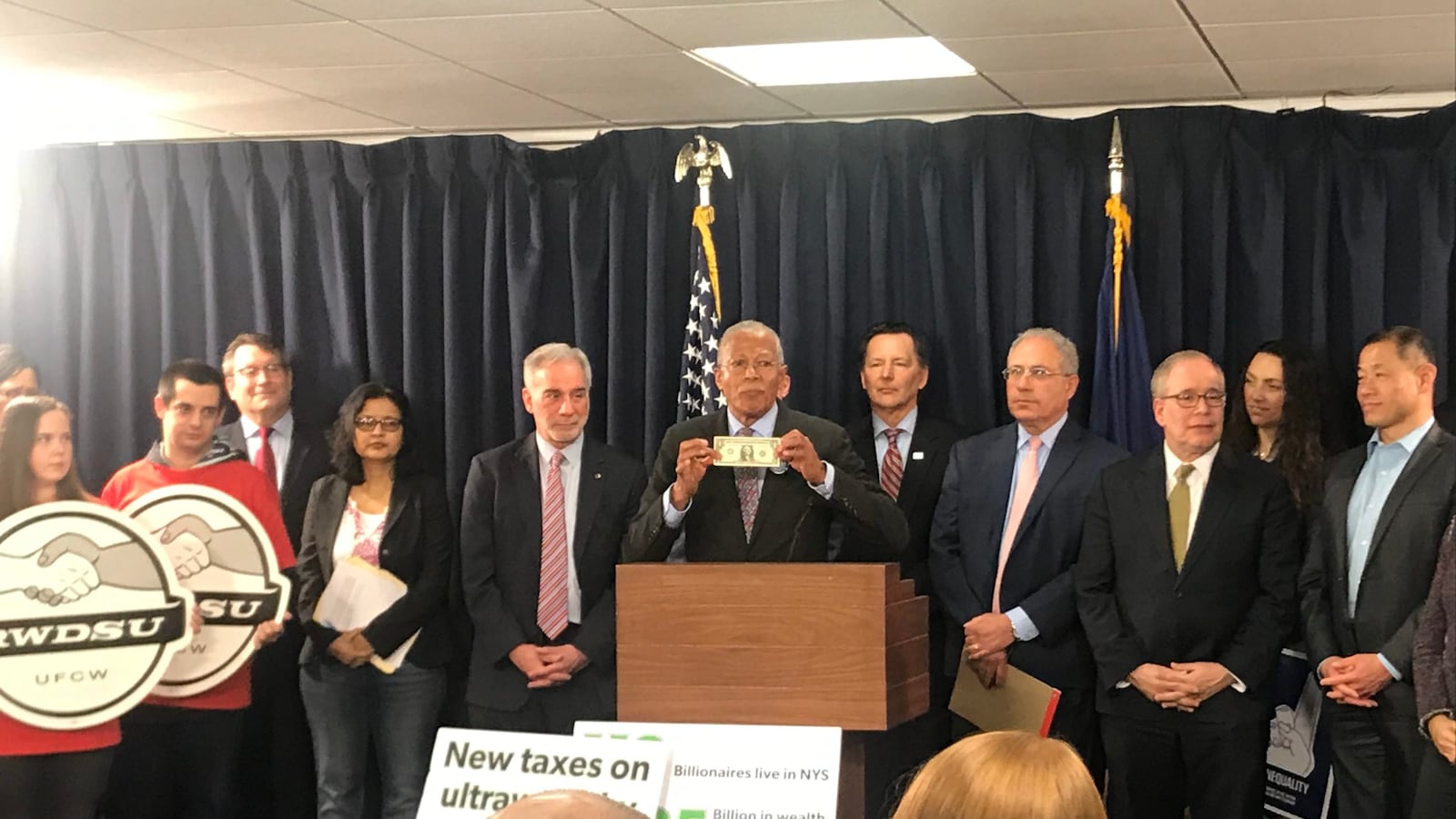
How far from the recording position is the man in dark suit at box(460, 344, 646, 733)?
181 inches

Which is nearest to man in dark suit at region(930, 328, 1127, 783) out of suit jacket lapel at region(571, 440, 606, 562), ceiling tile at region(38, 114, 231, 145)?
suit jacket lapel at region(571, 440, 606, 562)

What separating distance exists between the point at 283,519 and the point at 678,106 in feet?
6.34

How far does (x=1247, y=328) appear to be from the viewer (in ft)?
16.7

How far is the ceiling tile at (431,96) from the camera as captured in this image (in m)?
4.87

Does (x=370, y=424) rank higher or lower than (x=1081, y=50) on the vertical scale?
lower

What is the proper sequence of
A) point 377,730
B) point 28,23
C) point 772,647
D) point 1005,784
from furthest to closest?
point 377,730 < point 28,23 < point 772,647 < point 1005,784

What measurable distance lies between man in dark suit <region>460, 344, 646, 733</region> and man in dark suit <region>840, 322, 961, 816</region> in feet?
2.54

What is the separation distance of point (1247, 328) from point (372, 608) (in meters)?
2.96

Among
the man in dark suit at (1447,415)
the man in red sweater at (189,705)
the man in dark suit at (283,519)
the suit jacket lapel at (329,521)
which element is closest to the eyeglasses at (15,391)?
the man in dark suit at (283,519)

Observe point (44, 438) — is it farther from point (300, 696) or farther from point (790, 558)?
point (790, 558)

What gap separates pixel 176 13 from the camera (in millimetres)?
4133

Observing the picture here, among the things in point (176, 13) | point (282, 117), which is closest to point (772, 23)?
point (176, 13)

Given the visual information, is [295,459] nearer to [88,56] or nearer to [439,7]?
[88,56]

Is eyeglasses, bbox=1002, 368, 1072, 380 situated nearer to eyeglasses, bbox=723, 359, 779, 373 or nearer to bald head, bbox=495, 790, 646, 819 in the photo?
eyeglasses, bbox=723, 359, 779, 373
